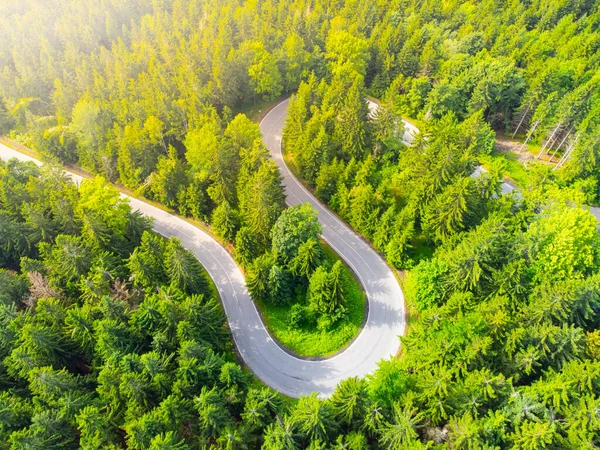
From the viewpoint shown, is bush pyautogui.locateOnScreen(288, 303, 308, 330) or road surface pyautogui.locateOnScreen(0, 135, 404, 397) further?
bush pyautogui.locateOnScreen(288, 303, 308, 330)

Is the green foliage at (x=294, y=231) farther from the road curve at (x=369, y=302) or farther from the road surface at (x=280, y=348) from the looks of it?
the road curve at (x=369, y=302)

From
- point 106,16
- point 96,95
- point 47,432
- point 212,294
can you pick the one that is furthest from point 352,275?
point 106,16

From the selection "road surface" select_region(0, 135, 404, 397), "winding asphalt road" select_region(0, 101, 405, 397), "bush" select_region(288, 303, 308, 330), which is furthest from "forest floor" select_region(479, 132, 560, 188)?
"bush" select_region(288, 303, 308, 330)

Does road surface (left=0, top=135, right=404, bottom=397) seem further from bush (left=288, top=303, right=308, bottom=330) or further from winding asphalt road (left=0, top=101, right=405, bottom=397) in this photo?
bush (left=288, top=303, right=308, bottom=330)

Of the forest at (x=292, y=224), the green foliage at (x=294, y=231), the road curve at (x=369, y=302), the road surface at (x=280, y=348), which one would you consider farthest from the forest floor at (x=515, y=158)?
the green foliage at (x=294, y=231)

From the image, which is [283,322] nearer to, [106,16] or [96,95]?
[96,95]

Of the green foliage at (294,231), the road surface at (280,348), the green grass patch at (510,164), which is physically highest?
the green grass patch at (510,164)
